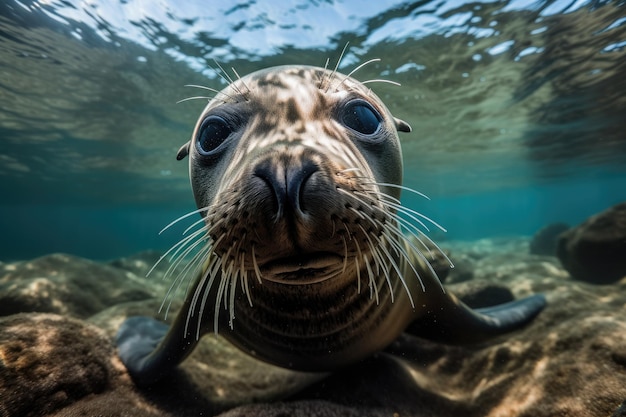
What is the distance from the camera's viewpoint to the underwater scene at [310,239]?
60.2 inches

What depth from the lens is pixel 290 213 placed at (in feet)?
3.90

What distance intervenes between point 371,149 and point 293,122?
51cm

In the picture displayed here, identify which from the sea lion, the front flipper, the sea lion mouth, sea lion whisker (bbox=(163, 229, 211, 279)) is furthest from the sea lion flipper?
the front flipper

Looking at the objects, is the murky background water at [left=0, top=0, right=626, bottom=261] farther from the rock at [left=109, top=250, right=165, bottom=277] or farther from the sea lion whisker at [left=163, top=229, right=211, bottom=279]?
the sea lion whisker at [left=163, top=229, right=211, bottom=279]

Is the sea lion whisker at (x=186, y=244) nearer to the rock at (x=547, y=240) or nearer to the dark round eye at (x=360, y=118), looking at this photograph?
the dark round eye at (x=360, y=118)

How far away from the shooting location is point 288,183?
3.91 feet

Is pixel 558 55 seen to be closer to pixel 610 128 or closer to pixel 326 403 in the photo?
pixel 610 128

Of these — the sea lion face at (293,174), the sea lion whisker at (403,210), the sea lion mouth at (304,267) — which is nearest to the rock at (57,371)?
the sea lion face at (293,174)

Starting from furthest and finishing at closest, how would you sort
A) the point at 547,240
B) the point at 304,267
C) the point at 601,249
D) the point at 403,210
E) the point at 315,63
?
the point at 547,240 < the point at 315,63 < the point at 601,249 < the point at 403,210 < the point at 304,267

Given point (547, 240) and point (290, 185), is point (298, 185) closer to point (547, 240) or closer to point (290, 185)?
point (290, 185)

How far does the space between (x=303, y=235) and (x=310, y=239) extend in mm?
35

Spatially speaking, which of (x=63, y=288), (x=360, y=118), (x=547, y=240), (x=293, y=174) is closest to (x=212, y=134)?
(x=360, y=118)

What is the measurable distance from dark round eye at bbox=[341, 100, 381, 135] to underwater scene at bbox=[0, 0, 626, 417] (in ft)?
0.04

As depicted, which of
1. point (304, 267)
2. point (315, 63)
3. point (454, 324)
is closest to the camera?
point (304, 267)
